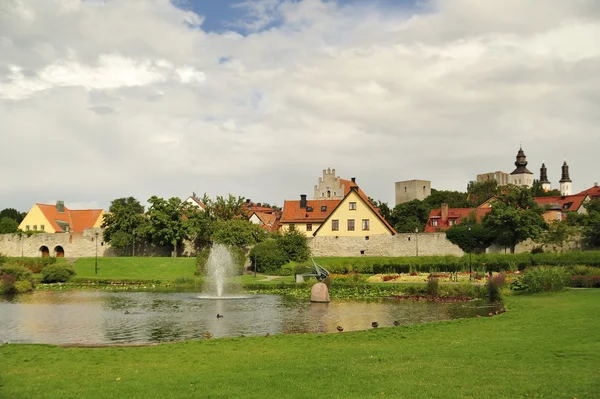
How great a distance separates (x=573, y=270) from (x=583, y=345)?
2331 centimetres

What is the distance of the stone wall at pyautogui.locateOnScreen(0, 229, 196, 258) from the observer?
211 feet

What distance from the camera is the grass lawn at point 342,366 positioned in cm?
964

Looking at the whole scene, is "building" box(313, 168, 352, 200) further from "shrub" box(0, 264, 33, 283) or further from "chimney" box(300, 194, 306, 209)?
"shrub" box(0, 264, 33, 283)

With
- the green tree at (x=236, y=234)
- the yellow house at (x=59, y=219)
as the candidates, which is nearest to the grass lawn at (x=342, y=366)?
the green tree at (x=236, y=234)

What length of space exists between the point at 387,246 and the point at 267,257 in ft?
45.9

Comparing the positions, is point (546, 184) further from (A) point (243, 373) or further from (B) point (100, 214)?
(A) point (243, 373)

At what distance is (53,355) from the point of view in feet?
46.8

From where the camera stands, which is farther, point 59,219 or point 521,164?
point 521,164

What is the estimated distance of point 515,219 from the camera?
50031 mm

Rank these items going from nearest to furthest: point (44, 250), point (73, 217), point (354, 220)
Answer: point (354, 220) → point (44, 250) → point (73, 217)

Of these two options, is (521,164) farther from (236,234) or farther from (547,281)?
(547,281)

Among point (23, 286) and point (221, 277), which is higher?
point (221, 277)

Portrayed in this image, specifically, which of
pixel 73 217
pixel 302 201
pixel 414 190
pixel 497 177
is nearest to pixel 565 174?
pixel 497 177

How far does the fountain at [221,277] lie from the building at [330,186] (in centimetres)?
4276
